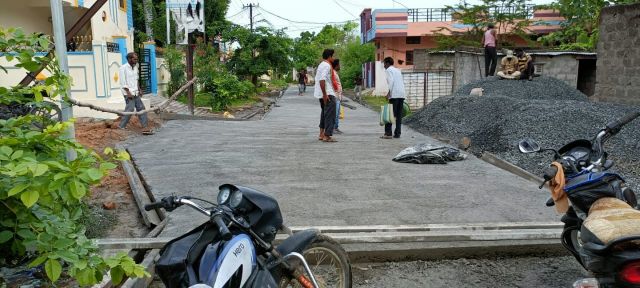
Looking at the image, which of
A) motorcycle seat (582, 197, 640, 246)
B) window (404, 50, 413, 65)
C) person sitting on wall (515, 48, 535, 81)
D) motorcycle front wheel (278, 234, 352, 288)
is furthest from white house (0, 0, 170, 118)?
window (404, 50, 413, 65)

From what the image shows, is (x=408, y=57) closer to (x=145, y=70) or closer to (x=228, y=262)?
(x=145, y=70)

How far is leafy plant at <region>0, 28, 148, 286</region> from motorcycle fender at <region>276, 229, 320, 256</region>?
3.71 feet

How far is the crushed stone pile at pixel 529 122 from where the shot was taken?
8164 millimetres

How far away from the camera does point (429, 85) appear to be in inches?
871

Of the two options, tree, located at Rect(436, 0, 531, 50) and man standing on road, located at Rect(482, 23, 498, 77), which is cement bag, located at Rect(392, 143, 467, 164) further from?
tree, located at Rect(436, 0, 531, 50)

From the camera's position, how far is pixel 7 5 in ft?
46.5

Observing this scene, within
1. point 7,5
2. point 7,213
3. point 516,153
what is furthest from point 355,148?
point 7,5

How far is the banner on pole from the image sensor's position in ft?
52.8

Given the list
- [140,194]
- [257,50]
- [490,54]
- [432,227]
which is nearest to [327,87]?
Result: [140,194]

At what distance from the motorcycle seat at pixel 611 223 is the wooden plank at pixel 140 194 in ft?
13.2

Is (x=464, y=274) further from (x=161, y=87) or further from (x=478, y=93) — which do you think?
(x=161, y=87)

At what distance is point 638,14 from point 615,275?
1060 cm

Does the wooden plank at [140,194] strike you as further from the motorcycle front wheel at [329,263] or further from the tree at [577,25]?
the tree at [577,25]

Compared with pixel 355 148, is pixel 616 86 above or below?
above
